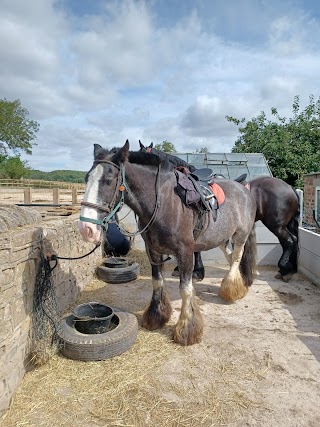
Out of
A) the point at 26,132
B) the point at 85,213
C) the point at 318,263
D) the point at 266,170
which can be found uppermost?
the point at 26,132

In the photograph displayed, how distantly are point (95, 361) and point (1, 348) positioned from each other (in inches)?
35.6

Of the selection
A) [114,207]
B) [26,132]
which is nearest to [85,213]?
[114,207]

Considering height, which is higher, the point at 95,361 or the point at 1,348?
the point at 1,348

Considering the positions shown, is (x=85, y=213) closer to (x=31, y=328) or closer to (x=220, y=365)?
(x=31, y=328)

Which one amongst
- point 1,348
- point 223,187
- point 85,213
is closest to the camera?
point 1,348

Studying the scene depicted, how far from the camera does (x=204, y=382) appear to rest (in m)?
2.60

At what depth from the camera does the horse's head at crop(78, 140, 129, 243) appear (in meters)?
2.51

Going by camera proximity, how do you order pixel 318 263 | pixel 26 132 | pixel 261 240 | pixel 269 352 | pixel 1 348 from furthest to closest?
1. pixel 26 132
2. pixel 261 240
3. pixel 318 263
4. pixel 269 352
5. pixel 1 348

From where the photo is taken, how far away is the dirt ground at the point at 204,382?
7.21ft

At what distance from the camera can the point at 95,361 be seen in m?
2.85

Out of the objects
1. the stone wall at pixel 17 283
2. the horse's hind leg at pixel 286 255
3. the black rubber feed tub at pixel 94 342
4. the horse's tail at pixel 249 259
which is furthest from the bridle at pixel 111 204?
the horse's hind leg at pixel 286 255

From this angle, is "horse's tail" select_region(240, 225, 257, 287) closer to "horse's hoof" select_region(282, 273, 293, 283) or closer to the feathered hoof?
the feathered hoof

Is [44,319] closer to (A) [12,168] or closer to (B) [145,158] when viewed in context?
(B) [145,158]

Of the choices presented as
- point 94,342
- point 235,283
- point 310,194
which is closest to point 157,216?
point 94,342
